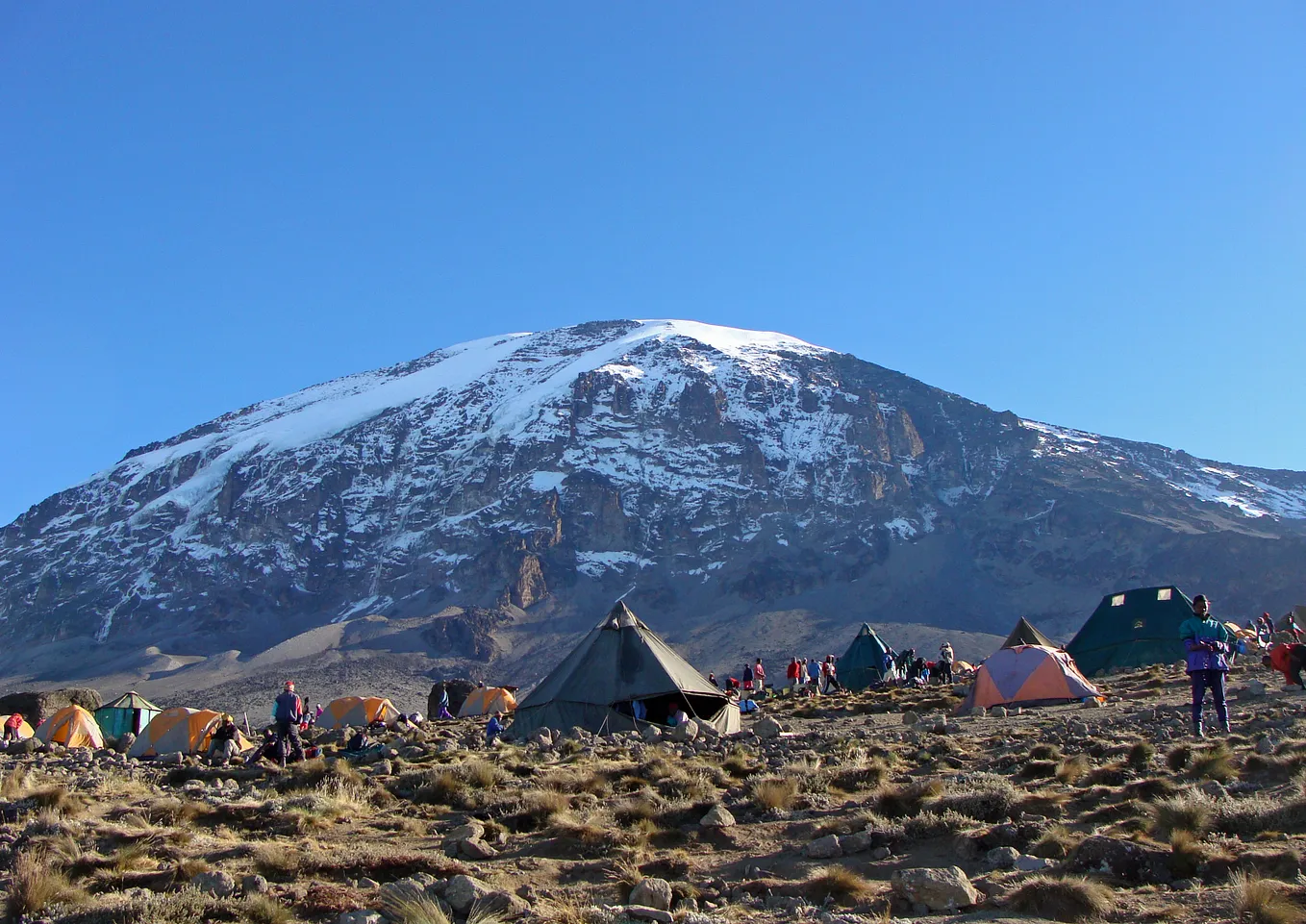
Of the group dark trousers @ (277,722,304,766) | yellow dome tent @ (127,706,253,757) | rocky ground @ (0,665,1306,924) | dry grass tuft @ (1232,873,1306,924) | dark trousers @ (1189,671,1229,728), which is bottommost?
yellow dome tent @ (127,706,253,757)

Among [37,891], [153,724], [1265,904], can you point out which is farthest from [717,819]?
[153,724]

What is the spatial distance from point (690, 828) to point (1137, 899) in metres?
3.89

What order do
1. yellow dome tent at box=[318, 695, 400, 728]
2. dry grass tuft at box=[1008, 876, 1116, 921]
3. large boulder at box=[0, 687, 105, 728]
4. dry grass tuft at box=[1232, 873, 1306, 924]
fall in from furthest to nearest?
large boulder at box=[0, 687, 105, 728], yellow dome tent at box=[318, 695, 400, 728], dry grass tuft at box=[1008, 876, 1116, 921], dry grass tuft at box=[1232, 873, 1306, 924]

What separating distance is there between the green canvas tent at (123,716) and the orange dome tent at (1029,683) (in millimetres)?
30977

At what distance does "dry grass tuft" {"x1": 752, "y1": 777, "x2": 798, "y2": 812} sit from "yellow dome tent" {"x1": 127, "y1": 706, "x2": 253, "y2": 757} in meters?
20.0

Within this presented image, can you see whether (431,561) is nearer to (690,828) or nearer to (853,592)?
(853,592)

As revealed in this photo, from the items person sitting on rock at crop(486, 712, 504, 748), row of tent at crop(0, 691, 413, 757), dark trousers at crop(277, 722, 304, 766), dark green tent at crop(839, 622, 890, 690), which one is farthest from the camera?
dark green tent at crop(839, 622, 890, 690)

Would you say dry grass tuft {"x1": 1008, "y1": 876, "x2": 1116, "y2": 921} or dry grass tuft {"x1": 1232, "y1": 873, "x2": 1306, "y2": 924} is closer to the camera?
dry grass tuft {"x1": 1232, "y1": 873, "x2": 1306, "y2": 924}

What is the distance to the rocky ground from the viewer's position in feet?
22.6

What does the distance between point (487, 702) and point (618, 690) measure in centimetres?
2140

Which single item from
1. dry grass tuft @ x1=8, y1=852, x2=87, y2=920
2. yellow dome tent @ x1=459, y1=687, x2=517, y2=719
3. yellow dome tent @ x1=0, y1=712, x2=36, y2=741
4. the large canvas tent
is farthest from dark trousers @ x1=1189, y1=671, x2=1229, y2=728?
yellow dome tent @ x1=0, y1=712, x2=36, y2=741

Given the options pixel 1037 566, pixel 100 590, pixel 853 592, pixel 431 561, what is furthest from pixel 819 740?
pixel 100 590

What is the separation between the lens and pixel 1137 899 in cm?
668

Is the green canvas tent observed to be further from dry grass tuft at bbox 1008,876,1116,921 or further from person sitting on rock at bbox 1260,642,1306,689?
A: dry grass tuft at bbox 1008,876,1116,921
